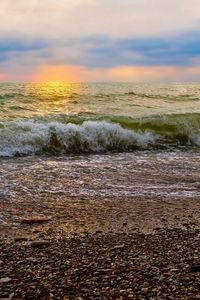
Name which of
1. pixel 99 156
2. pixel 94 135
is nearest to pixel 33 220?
pixel 99 156

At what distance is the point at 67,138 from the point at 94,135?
911mm

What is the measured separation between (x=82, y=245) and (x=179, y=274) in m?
1.33

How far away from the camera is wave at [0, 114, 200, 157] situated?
12180 mm

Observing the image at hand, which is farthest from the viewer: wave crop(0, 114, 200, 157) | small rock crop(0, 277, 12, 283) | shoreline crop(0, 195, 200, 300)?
wave crop(0, 114, 200, 157)

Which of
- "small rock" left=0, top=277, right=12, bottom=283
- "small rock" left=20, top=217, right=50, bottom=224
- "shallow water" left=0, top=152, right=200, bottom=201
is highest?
"shallow water" left=0, top=152, right=200, bottom=201

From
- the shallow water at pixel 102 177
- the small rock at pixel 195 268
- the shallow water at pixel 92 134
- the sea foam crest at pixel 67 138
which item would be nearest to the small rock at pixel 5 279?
the small rock at pixel 195 268

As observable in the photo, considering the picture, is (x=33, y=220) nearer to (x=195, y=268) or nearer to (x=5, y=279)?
(x=5, y=279)

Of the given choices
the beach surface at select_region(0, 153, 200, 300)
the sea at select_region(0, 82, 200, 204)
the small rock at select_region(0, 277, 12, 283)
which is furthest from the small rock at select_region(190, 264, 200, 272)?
the sea at select_region(0, 82, 200, 204)

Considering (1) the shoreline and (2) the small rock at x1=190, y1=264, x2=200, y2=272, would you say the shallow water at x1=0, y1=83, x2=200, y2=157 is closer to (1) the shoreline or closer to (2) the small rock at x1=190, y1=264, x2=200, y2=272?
(1) the shoreline

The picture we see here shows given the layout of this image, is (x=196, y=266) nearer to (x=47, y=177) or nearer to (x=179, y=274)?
(x=179, y=274)

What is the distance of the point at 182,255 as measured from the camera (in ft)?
13.9

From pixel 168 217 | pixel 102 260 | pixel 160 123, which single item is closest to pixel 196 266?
pixel 102 260

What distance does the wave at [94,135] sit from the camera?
12.2 meters

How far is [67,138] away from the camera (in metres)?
12.9
